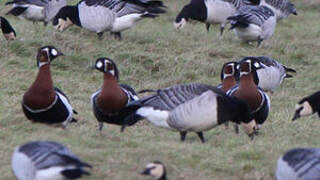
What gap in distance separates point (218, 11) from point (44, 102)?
838cm

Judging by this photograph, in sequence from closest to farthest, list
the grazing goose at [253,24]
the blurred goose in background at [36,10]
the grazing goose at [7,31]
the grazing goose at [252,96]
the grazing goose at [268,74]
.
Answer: the grazing goose at [252,96]
the grazing goose at [268,74]
the grazing goose at [7,31]
the grazing goose at [253,24]
the blurred goose in background at [36,10]

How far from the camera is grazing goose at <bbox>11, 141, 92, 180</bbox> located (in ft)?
23.8

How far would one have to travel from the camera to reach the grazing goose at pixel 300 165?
7.31 metres

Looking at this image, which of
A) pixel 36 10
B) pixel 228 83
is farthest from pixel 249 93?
pixel 36 10

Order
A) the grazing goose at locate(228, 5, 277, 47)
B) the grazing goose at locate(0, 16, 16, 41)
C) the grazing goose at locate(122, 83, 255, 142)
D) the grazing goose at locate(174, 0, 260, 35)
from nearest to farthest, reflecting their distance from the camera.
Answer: the grazing goose at locate(122, 83, 255, 142) < the grazing goose at locate(0, 16, 16, 41) < the grazing goose at locate(228, 5, 277, 47) < the grazing goose at locate(174, 0, 260, 35)

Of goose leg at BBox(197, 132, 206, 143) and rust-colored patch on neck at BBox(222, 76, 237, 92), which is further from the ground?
goose leg at BBox(197, 132, 206, 143)

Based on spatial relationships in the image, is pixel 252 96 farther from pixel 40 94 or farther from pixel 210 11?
pixel 210 11

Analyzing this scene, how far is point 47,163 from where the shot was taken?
7312 mm

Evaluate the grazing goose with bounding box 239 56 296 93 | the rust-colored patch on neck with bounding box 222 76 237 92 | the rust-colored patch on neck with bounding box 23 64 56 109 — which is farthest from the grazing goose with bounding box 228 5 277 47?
the rust-colored patch on neck with bounding box 23 64 56 109

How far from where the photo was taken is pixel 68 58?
45.2 ft

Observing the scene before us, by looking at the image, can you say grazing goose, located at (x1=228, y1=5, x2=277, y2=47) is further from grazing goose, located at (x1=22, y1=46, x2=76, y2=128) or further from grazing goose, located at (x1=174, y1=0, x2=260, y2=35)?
grazing goose, located at (x1=22, y1=46, x2=76, y2=128)

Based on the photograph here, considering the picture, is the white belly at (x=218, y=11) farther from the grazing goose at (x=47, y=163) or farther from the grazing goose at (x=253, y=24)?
the grazing goose at (x=47, y=163)

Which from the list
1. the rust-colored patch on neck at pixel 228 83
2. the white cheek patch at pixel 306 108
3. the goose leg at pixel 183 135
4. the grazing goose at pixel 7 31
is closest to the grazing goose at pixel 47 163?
the goose leg at pixel 183 135

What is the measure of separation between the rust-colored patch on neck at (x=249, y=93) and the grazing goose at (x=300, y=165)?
2.58m
